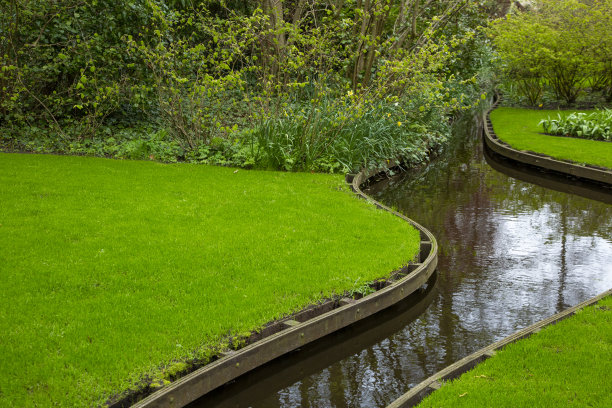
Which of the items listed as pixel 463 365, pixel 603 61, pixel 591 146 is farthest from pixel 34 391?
pixel 603 61

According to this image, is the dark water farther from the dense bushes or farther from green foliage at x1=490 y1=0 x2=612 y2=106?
green foliage at x1=490 y1=0 x2=612 y2=106

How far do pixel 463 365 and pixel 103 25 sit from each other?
12.9m

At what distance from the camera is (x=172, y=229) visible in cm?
725

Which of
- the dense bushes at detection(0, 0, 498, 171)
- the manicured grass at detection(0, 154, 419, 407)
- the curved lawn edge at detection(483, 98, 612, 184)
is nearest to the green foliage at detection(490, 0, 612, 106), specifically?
the curved lawn edge at detection(483, 98, 612, 184)

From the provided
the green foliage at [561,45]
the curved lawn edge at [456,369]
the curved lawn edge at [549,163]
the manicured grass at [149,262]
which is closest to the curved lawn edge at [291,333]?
the manicured grass at [149,262]

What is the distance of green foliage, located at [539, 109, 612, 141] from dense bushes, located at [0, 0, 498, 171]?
4.57 meters

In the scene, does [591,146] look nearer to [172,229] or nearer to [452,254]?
[452,254]

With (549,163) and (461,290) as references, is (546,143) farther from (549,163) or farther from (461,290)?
(461,290)

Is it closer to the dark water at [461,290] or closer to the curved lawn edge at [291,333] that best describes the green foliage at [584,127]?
the dark water at [461,290]

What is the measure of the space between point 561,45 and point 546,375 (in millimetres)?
21978

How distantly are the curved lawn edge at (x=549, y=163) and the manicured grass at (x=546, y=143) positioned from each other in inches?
10.8

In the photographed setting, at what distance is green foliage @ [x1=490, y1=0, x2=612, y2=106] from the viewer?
2233 centimetres

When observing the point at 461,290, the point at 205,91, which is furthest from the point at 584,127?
the point at 461,290

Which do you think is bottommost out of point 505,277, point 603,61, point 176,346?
point 505,277
